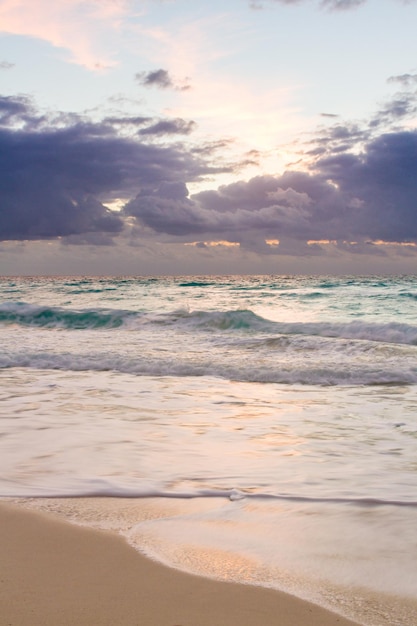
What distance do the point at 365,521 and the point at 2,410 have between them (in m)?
4.70

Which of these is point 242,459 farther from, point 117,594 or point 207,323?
point 207,323

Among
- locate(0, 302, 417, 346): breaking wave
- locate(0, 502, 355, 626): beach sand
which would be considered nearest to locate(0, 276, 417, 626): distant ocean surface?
locate(0, 502, 355, 626): beach sand

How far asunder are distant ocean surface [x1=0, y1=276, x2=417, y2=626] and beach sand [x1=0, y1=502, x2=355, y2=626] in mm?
129

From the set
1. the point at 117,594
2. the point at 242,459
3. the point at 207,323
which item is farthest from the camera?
the point at 207,323

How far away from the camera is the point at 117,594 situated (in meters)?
2.41

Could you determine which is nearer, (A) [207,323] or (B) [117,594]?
(B) [117,594]

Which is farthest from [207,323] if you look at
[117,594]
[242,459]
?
[117,594]

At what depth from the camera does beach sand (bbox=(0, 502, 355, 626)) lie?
2225mm

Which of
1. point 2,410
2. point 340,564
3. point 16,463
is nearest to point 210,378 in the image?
point 2,410

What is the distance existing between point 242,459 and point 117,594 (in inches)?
94.7

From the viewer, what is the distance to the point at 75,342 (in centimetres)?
1512

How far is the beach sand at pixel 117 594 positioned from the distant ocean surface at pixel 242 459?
13 cm

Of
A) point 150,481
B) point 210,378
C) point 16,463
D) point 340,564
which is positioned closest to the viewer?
point 340,564

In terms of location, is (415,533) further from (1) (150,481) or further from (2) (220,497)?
(1) (150,481)
